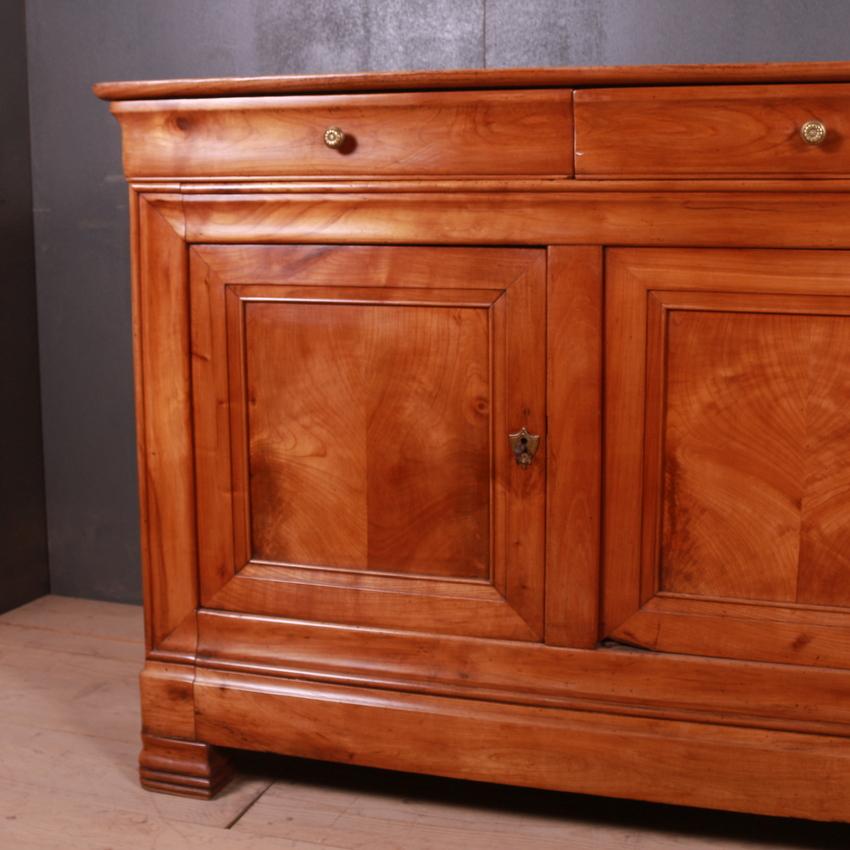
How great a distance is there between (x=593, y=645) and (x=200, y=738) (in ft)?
2.05

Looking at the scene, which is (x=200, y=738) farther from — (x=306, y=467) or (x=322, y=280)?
(x=322, y=280)

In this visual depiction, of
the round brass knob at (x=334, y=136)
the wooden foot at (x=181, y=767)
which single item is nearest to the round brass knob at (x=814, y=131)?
the round brass knob at (x=334, y=136)

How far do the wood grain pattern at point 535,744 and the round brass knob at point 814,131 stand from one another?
77 centimetres

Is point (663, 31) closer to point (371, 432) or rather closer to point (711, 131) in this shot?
point (711, 131)

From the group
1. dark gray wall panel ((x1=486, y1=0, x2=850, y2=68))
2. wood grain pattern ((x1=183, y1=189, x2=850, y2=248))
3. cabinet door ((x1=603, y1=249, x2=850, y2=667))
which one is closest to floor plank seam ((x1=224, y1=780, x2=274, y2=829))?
cabinet door ((x1=603, y1=249, x2=850, y2=667))

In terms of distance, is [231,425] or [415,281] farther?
[231,425]

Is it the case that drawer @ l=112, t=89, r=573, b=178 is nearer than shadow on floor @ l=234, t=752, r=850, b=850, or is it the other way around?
drawer @ l=112, t=89, r=573, b=178

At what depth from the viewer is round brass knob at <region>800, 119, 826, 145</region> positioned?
4.63 feet

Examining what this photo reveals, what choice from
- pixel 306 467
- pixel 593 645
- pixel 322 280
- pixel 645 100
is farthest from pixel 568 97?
pixel 593 645

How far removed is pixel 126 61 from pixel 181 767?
1.50m

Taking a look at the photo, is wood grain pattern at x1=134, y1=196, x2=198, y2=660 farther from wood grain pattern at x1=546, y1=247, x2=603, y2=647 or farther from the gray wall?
the gray wall

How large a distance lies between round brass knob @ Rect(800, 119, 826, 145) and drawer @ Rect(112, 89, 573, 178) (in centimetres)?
29

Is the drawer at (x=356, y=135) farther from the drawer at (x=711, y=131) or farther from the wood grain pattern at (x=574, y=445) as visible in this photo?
the wood grain pattern at (x=574, y=445)

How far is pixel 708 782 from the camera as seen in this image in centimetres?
156
